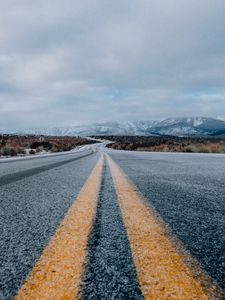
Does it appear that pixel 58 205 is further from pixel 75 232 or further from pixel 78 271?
pixel 78 271

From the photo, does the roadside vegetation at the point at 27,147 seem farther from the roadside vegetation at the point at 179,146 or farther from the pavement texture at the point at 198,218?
the pavement texture at the point at 198,218

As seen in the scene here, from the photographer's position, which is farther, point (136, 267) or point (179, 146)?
point (179, 146)

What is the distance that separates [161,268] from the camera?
101cm

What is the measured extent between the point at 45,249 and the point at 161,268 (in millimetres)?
504

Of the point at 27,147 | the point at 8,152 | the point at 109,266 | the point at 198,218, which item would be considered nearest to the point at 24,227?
the point at 109,266

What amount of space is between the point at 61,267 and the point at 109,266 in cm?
17

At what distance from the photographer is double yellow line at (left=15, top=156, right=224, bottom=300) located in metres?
0.83

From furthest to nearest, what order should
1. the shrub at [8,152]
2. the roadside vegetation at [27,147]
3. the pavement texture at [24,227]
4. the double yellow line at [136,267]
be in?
the roadside vegetation at [27,147]
the shrub at [8,152]
the pavement texture at [24,227]
the double yellow line at [136,267]

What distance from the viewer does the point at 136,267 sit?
1.02 metres

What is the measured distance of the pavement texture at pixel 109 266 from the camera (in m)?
0.85

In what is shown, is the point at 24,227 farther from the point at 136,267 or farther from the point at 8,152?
the point at 8,152

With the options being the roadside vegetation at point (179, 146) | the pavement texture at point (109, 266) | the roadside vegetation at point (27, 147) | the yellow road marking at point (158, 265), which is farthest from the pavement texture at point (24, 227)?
the roadside vegetation at point (179, 146)

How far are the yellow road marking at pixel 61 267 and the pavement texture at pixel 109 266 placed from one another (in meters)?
0.03

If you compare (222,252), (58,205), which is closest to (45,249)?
(222,252)
